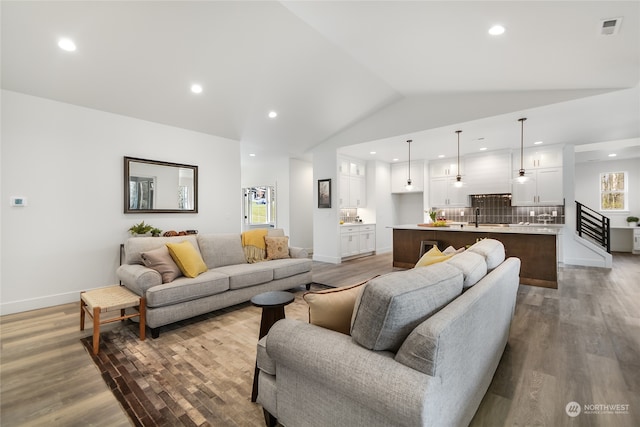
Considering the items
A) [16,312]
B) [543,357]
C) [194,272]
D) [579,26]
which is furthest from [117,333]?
[579,26]

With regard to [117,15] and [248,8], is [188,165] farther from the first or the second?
[248,8]

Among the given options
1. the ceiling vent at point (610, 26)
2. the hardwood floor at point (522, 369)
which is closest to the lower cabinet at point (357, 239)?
the hardwood floor at point (522, 369)

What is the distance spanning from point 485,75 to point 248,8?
119 inches

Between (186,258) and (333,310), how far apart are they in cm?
235

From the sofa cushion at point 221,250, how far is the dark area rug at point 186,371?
786 millimetres

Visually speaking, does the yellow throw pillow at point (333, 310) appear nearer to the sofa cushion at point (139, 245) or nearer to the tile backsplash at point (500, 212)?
the sofa cushion at point (139, 245)

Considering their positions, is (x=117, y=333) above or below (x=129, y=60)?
below

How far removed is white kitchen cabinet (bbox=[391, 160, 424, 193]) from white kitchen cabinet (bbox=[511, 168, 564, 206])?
6.85 feet

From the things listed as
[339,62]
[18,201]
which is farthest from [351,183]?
[18,201]

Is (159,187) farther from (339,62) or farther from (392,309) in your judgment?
(392,309)

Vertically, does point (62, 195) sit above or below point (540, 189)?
below

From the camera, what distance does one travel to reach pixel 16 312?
130 inches

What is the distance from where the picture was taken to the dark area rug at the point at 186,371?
1653 mm

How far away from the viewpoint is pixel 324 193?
6.46m
